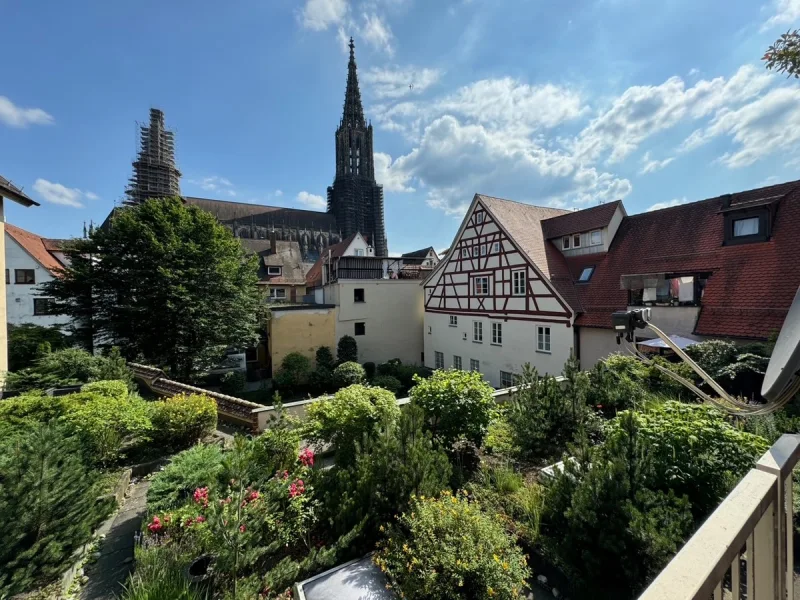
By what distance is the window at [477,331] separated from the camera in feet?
57.7

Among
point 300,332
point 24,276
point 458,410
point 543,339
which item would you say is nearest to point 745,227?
point 543,339

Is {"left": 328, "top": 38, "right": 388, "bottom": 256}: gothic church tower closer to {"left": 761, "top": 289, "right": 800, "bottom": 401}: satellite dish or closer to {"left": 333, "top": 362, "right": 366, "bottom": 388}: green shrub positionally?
{"left": 333, "top": 362, "right": 366, "bottom": 388}: green shrub

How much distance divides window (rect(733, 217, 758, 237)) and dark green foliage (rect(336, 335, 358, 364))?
18.1 metres

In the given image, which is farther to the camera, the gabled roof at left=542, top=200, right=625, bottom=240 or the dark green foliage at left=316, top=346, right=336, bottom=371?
the dark green foliage at left=316, top=346, right=336, bottom=371

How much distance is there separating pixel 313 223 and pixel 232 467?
57.6m

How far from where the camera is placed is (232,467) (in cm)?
361

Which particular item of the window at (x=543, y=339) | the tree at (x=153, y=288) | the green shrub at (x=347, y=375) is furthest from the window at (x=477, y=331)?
the tree at (x=153, y=288)

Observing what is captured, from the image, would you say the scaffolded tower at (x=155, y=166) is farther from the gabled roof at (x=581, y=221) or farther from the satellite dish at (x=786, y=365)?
the satellite dish at (x=786, y=365)

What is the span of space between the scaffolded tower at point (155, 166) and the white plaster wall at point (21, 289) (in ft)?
68.5

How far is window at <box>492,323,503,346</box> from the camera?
16.4 meters

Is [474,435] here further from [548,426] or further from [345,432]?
[345,432]

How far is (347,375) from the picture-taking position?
18.2 meters

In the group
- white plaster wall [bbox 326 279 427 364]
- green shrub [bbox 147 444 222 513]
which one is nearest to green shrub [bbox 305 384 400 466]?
green shrub [bbox 147 444 222 513]

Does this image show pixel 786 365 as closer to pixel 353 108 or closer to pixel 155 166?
pixel 155 166
